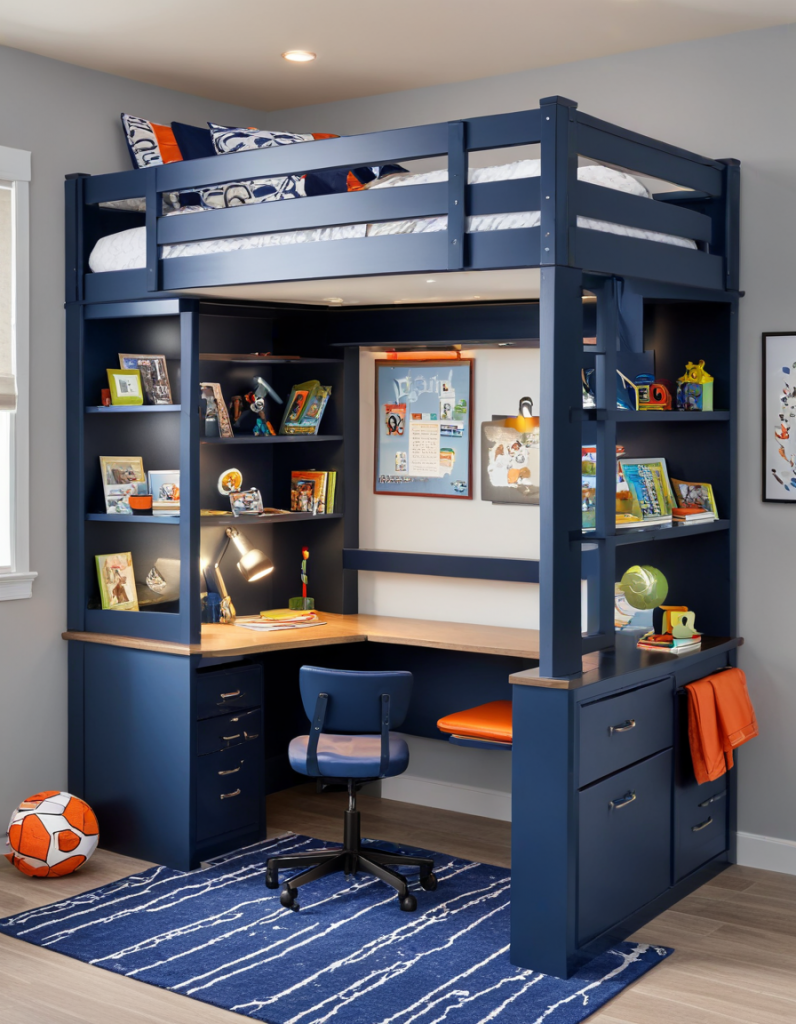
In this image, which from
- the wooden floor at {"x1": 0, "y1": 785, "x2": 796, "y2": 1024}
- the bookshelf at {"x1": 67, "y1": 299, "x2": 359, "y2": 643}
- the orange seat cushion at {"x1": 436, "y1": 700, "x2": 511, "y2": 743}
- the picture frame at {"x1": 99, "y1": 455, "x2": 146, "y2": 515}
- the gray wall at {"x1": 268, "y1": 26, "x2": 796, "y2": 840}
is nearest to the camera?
the wooden floor at {"x1": 0, "y1": 785, "x2": 796, "y2": 1024}

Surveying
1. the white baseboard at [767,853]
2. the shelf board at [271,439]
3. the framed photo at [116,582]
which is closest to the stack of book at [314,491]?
the shelf board at [271,439]

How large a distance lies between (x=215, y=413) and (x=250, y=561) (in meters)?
0.67

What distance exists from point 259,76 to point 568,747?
9.40 ft

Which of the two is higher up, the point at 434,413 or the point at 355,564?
the point at 434,413

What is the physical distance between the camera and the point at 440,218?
319 cm

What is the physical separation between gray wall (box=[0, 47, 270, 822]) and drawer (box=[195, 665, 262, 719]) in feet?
2.12

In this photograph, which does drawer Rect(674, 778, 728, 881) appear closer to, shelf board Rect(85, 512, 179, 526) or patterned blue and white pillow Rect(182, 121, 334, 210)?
shelf board Rect(85, 512, 179, 526)

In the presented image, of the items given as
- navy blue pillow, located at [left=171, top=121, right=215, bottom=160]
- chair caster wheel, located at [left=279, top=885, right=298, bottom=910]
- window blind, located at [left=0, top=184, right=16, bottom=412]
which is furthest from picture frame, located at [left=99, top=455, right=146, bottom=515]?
chair caster wheel, located at [left=279, top=885, right=298, bottom=910]

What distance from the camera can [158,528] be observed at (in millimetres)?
4305

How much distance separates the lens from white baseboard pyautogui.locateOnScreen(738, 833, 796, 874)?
3934 millimetres

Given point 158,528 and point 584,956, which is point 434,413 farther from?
point 584,956

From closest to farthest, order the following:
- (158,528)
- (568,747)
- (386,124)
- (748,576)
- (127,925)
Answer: (568,747) → (127,925) → (748,576) → (158,528) → (386,124)

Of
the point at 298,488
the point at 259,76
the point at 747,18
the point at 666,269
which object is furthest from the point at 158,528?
the point at 747,18

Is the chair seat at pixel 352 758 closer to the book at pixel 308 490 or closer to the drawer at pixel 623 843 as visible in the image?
the drawer at pixel 623 843
